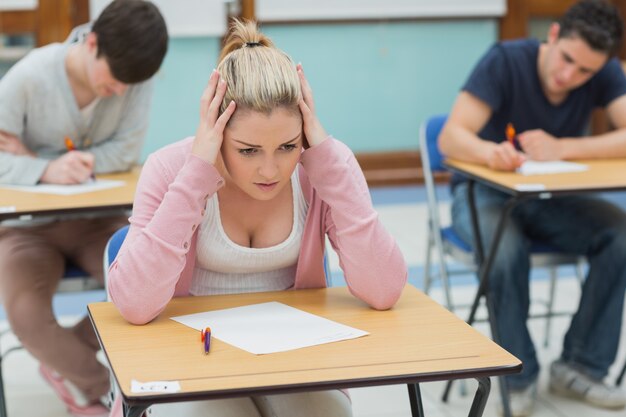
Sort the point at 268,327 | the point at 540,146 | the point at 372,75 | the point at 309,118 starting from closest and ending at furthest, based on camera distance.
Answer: the point at 268,327
the point at 309,118
the point at 540,146
the point at 372,75

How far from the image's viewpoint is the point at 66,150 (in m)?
2.92

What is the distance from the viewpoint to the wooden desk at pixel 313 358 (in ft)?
4.49

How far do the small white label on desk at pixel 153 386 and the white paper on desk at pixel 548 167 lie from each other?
5.83 feet

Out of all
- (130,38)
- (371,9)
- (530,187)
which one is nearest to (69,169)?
(130,38)

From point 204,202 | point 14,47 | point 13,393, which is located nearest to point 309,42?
point 14,47

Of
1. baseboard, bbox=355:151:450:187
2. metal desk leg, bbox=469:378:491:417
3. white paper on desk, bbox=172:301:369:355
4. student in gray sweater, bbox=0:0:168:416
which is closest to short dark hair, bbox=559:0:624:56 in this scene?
student in gray sweater, bbox=0:0:168:416

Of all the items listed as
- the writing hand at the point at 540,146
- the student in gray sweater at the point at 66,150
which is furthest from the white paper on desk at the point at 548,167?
the student in gray sweater at the point at 66,150

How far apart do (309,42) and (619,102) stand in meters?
3.19

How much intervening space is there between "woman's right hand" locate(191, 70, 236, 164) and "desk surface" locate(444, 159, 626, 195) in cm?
114

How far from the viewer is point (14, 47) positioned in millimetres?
5664

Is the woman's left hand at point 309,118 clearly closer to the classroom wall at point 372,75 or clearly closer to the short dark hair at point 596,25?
the short dark hair at point 596,25

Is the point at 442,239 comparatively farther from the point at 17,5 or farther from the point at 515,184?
the point at 17,5

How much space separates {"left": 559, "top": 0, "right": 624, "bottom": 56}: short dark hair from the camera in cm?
299

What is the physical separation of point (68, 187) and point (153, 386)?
150cm
